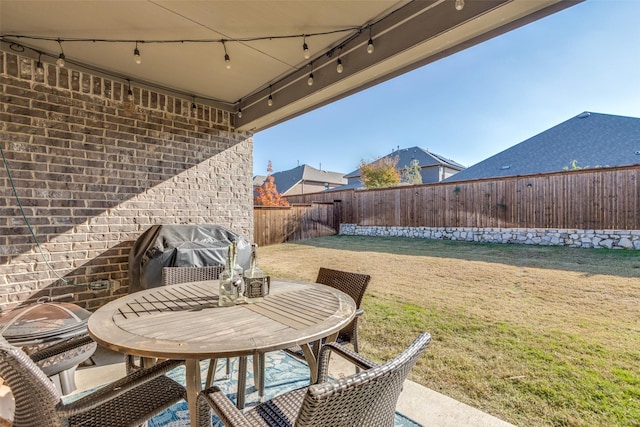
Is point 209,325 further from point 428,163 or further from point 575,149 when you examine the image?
point 428,163

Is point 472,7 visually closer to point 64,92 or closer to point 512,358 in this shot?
point 512,358

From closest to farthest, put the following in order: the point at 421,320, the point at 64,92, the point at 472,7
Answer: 1. the point at 472,7
2. the point at 64,92
3. the point at 421,320

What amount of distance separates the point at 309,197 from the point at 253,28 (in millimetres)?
13822

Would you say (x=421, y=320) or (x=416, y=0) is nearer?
(x=416, y=0)

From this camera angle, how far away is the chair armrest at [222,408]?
3.19ft

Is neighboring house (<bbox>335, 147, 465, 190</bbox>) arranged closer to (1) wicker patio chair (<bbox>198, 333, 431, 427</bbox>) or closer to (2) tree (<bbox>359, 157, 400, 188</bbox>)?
(2) tree (<bbox>359, 157, 400, 188</bbox>)

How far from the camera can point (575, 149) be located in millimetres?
11250

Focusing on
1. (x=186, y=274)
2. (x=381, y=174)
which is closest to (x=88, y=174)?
(x=186, y=274)

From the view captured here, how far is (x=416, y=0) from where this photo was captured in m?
2.19

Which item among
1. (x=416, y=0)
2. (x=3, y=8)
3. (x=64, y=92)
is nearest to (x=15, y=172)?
(x=64, y=92)

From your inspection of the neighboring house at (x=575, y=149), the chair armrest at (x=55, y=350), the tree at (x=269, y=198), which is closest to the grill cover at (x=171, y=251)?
the chair armrest at (x=55, y=350)

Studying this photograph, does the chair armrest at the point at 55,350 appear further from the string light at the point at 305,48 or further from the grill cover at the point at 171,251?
the string light at the point at 305,48

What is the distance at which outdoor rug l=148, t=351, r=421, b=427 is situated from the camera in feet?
5.94

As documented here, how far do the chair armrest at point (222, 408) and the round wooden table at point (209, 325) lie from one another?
0.12 meters
